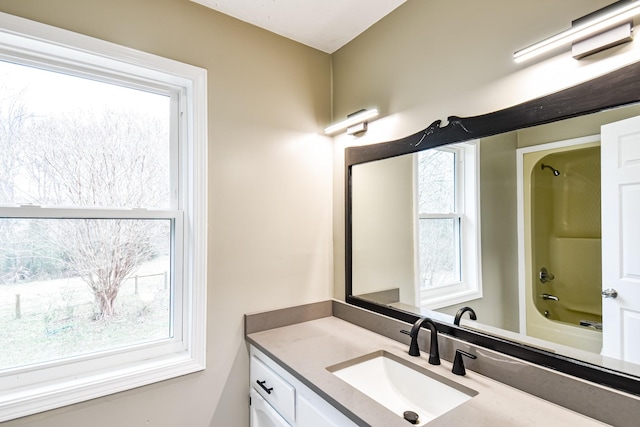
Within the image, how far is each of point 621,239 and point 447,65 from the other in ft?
2.97

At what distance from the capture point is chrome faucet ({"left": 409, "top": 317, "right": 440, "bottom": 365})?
4.16 ft

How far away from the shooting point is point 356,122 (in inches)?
69.6

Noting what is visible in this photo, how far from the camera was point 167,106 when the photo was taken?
5.19 ft

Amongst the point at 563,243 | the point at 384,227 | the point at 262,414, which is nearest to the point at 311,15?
the point at 384,227

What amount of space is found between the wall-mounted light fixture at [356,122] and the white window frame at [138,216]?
2.40ft

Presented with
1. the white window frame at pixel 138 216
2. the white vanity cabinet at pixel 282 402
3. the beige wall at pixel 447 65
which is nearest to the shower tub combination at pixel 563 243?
the beige wall at pixel 447 65

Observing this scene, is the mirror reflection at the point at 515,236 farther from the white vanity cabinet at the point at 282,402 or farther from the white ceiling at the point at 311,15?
the white ceiling at the point at 311,15

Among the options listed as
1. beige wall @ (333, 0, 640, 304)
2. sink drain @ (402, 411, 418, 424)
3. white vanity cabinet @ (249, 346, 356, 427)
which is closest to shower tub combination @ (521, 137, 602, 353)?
beige wall @ (333, 0, 640, 304)

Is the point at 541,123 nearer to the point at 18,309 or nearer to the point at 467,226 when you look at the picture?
the point at 467,226

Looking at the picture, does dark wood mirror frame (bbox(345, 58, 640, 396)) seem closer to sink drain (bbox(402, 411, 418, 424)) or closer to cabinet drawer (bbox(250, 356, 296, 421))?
sink drain (bbox(402, 411, 418, 424))

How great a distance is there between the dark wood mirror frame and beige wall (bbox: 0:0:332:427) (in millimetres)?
536

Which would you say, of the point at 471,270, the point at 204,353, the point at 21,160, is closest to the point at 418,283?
the point at 471,270

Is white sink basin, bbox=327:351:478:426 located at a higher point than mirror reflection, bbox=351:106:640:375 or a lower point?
→ lower

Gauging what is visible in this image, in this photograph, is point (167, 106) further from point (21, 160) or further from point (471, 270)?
point (471, 270)
